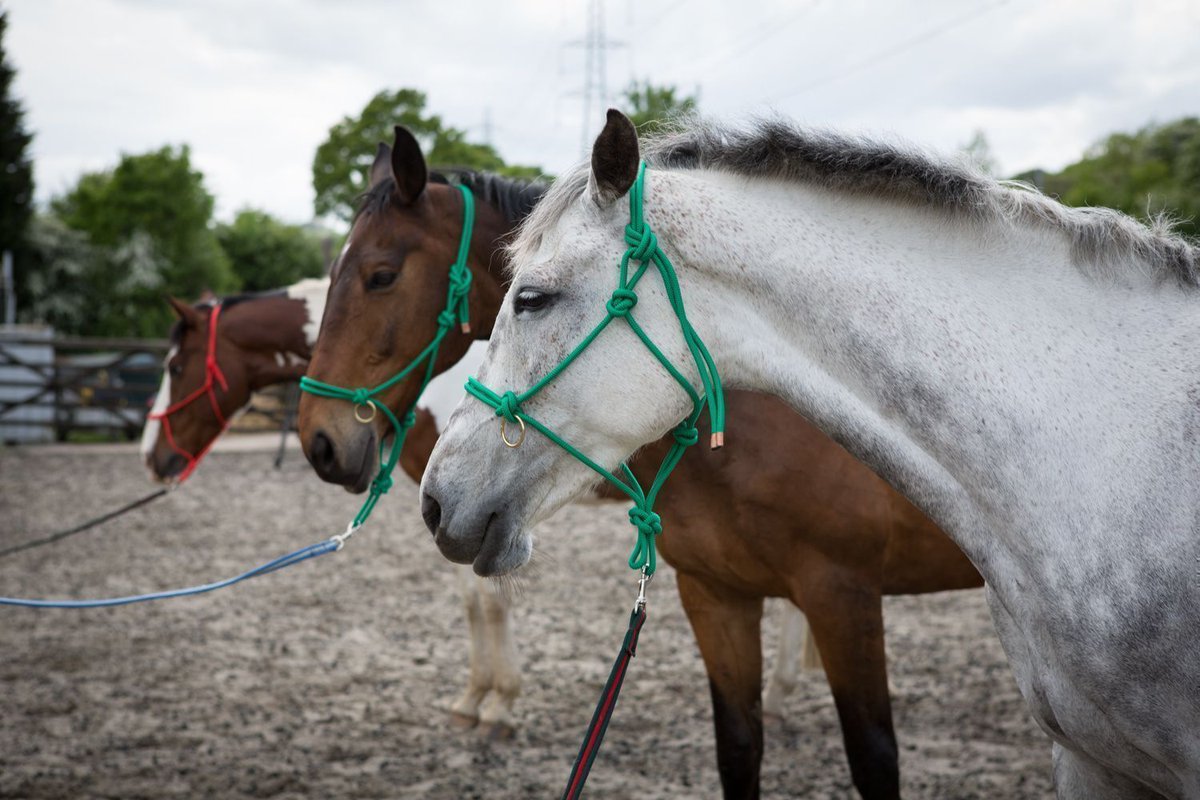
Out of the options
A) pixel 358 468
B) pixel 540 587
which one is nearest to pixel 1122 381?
pixel 358 468

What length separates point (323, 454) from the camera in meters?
3.26

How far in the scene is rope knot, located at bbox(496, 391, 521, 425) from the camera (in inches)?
74.0

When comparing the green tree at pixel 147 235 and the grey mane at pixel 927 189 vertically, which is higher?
the green tree at pixel 147 235

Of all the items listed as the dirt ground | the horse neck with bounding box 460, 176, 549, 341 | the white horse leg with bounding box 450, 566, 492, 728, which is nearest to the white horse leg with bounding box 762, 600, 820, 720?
the dirt ground

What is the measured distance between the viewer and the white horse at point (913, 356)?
176 cm

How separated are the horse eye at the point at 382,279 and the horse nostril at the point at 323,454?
0.57m

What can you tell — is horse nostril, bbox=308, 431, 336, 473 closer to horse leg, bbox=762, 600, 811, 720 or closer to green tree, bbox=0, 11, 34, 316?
horse leg, bbox=762, 600, 811, 720

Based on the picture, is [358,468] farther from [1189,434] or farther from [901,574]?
[1189,434]

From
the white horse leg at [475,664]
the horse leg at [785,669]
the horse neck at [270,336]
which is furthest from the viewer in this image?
the horse neck at [270,336]

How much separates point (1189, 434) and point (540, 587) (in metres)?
6.24

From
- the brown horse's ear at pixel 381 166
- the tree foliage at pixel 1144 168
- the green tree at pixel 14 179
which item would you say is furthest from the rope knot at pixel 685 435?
the green tree at pixel 14 179

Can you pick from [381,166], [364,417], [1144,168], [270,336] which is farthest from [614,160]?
[1144,168]

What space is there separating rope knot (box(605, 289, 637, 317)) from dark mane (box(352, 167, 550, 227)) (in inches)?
60.9

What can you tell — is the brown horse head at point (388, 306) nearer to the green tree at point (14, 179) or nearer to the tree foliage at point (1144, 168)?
the tree foliage at point (1144, 168)
